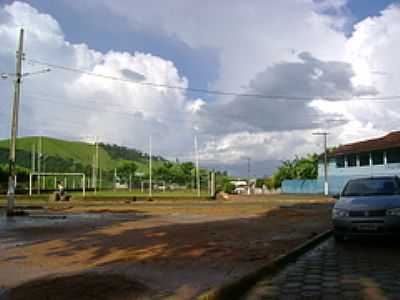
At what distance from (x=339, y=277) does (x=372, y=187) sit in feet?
19.2

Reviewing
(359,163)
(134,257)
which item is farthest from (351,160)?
(134,257)

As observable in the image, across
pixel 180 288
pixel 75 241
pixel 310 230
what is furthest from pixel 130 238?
pixel 180 288

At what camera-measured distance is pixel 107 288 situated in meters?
7.27

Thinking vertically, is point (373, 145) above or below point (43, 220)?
above

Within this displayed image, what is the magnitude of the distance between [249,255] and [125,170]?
282ft

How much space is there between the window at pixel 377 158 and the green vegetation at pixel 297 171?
96.4 feet

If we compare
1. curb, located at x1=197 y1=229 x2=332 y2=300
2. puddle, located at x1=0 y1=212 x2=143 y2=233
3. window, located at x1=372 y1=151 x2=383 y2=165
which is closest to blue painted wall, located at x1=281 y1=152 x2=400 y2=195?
window, located at x1=372 y1=151 x2=383 y2=165

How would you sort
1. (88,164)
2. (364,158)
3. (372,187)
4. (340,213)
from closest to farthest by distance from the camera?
(340,213)
(372,187)
(364,158)
(88,164)

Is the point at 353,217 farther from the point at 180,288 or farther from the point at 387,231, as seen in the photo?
the point at 180,288

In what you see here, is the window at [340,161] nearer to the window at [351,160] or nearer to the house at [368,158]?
the house at [368,158]

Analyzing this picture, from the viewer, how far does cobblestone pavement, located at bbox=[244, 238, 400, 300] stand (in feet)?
24.4

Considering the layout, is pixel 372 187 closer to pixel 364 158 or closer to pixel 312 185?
pixel 364 158

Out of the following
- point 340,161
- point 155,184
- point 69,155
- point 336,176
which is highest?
point 69,155

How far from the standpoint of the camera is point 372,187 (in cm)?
1391
